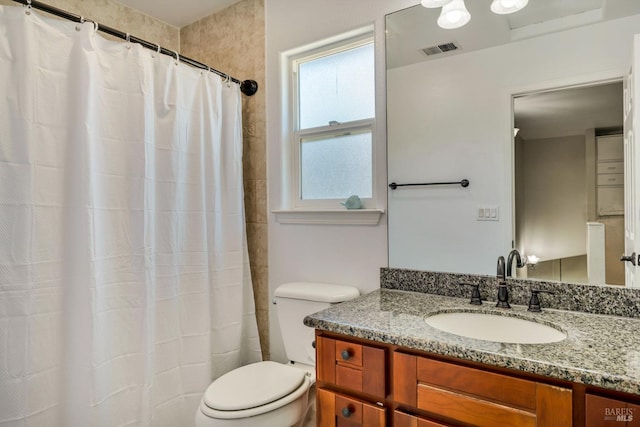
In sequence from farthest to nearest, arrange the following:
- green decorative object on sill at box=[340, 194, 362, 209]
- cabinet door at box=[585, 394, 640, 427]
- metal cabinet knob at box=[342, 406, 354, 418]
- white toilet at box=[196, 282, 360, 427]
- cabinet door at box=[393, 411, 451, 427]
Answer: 1. green decorative object on sill at box=[340, 194, 362, 209]
2. white toilet at box=[196, 282, 360, 427]
3. metal cabinet knob at box=[342, 406, 354, 418]
4. cabinet door at box=[393, 411, 451, 427]
5. cabinet door at box=[585, 394, 640, 427]

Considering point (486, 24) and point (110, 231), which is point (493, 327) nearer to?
point (486, 24)

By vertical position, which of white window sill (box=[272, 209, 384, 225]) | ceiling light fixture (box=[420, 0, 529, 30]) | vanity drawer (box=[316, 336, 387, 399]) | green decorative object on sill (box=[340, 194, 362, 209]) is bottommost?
vanity drawer (box=[316, 336, 387, 399])

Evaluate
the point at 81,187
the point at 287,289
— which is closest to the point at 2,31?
the point at 81,187

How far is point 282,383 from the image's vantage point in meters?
1.53

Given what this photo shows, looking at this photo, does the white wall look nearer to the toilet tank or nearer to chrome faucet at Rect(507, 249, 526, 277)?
the toilet tank

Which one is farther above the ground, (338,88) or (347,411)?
(338,88)

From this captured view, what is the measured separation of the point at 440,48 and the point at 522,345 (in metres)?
1.24

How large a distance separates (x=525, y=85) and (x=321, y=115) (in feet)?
3.33

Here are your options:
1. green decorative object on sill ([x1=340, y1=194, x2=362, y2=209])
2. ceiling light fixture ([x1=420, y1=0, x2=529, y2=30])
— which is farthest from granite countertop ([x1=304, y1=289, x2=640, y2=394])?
ceiling light fixture ([x1=420, y1=0, x2=529, y2=30])

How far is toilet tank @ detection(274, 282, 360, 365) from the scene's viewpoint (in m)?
1.73

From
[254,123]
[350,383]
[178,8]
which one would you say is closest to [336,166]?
[254,123]

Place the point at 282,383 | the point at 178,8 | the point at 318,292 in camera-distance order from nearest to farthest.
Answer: the point at 282,383 → the point at 318,292 → the point at 178,8

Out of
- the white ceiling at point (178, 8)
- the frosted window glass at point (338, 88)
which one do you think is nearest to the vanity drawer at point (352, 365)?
the frosted window glass at point (338, 88)

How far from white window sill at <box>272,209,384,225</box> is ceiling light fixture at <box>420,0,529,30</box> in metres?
0.86
